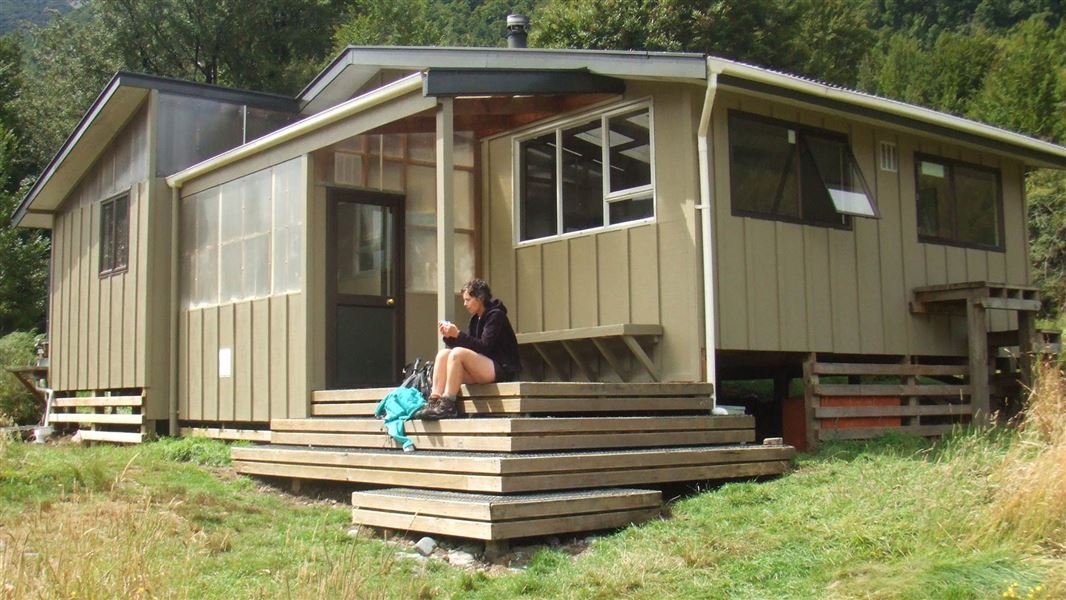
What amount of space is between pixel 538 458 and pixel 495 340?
129 cm

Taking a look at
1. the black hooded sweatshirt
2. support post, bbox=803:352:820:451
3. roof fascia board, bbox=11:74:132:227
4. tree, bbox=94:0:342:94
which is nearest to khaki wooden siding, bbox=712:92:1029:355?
support post, bbox=803:352:820:451

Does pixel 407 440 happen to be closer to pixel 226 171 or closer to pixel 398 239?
pixel 398 239

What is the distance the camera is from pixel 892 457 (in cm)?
823

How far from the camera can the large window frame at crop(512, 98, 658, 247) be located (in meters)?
9.51

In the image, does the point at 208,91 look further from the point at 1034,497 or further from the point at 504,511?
the point at 1034,497

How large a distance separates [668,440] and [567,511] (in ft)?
5.27

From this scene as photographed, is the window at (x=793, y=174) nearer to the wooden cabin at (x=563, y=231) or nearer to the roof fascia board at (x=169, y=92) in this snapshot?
the wooden cabin at (x=563, y=231)

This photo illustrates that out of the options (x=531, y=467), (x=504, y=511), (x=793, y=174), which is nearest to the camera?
(x=504, y=511)

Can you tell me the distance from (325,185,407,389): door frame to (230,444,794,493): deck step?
5.70 feet

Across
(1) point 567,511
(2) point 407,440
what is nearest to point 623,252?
(2) point 407,440

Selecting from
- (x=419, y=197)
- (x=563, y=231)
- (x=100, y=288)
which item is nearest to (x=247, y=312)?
(x=419, y=197)

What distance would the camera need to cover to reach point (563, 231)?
10.3 m

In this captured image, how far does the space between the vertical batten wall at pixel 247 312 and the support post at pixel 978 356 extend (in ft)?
21.1

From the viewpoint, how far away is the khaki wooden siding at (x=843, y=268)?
9359 mm
